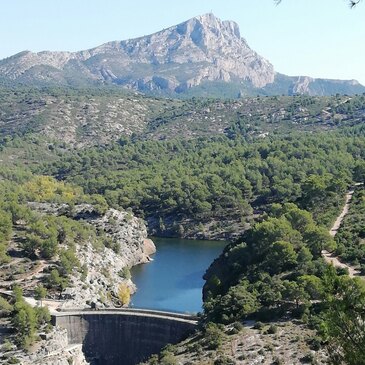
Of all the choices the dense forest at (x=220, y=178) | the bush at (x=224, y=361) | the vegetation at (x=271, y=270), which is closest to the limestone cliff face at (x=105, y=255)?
the vegetation at (x=271, y=270)

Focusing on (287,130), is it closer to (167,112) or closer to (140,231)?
(167,112)

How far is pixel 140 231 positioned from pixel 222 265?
21749mm

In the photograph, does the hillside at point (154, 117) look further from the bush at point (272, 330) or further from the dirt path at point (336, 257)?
the bush at point (272, 330)

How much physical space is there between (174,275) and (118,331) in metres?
20.6

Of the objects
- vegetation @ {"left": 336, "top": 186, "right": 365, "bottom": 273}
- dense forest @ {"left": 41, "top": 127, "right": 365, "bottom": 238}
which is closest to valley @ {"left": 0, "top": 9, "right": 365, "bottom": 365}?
vegetation @ {"left": 336, "top": 186, "right": 365, "bottom": 273}

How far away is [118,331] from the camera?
5028 centimetres

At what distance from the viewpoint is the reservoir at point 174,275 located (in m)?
60.3

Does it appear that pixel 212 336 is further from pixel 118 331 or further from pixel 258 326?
pixel 118 331

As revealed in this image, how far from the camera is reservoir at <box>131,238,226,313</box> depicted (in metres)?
60.3

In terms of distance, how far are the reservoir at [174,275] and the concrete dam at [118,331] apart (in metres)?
7.87

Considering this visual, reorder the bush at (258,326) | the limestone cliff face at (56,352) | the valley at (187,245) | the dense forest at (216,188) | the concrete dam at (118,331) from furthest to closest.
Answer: the concrete dam at (118,331), the limestone cliff face at (56,352), the dense forest at (216,188), the bush at (258,326), the valley at (187,245)

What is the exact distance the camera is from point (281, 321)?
1635 inches

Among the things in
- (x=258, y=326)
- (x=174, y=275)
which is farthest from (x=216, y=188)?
(x=258, y=326)

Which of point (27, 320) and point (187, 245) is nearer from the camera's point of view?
point (27, 320)
